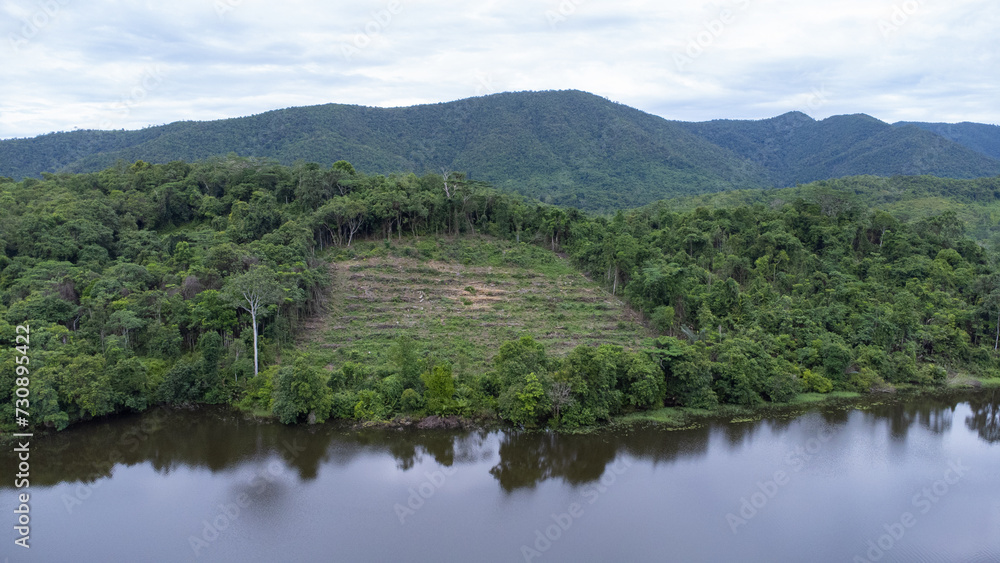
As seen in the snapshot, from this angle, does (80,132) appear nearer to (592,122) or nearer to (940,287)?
(592,122)

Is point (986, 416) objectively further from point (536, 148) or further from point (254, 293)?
point (536, 148)

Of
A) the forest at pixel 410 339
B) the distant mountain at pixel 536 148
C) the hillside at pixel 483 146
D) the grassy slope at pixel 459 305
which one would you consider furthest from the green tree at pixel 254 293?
the distant mountain at pixel 536 148

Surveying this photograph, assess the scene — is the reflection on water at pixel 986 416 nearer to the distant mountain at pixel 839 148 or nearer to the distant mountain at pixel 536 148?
the distant mountain at pixel 536 148

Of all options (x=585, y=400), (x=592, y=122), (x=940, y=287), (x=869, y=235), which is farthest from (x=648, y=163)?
(x=585, y=400)

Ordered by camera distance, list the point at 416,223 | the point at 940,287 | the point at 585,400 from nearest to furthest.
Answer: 1. the point at 585,400
2. the point at 940,287
3. the point at 416,223

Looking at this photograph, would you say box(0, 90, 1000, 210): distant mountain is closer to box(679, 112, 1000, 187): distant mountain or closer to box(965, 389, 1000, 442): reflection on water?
box(679, 112, 1000, 187): distant mountain
